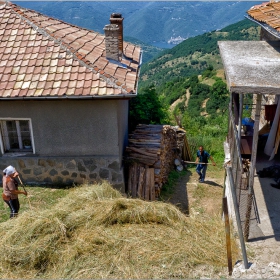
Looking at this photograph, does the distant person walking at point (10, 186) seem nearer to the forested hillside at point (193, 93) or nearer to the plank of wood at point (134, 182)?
the plank of wood at point (134, 182)

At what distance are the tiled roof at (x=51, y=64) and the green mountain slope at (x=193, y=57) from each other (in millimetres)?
68324

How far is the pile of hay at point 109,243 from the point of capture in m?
5.74

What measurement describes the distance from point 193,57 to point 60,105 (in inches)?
3407

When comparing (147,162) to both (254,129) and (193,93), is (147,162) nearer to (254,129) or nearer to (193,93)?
(254,129)

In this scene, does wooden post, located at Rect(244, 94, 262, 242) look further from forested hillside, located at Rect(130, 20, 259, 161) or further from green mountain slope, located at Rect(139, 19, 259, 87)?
green mountain slope, located at Rect(139, 19, 259, 87)

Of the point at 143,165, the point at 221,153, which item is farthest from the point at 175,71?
the point at 143,165

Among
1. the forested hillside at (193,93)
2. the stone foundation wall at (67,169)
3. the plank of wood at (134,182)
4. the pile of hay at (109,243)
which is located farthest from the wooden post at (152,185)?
the forested hillside at (193,93)

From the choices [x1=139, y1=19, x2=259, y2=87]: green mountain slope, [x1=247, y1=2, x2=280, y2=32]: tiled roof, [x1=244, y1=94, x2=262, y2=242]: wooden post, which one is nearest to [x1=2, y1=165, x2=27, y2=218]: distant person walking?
[x1=244, y1=94, x2=262, y2=242]: wooden post

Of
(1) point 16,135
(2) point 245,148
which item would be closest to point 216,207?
(2) point 245,148

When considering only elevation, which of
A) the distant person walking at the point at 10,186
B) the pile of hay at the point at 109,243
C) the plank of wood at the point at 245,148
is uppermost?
the plank of wood at the point at 245,148

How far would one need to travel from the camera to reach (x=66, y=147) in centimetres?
998

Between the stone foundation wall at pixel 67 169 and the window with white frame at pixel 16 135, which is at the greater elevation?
the window with white frame at pixel 16 135

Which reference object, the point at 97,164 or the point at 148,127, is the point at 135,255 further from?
the point at 148,127

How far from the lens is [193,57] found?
92.1m
